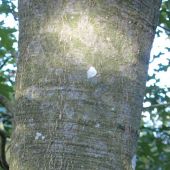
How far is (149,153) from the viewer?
361cm

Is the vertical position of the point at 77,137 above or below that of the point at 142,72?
below

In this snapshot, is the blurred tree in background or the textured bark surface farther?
the blurred tree in background

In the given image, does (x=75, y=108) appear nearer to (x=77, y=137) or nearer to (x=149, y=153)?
(x=77, y=137)

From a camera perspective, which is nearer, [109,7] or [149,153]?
[109,7]

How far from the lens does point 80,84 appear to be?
1219 millimetres

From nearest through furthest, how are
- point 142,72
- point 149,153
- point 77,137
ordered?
point 77,137
point 142,72
point 149,153

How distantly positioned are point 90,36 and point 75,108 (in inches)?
7.4

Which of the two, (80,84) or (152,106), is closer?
(80,84)

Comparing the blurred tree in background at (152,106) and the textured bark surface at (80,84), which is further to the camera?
the blurred tree in background at (152,106)

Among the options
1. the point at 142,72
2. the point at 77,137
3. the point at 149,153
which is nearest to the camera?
the point at 77,137

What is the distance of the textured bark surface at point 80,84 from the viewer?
1191 mm

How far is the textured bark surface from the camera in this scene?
1.19m

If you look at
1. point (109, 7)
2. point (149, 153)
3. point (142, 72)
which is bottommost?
point (149, 153)

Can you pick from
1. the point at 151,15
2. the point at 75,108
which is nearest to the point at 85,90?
the point at 75,108
